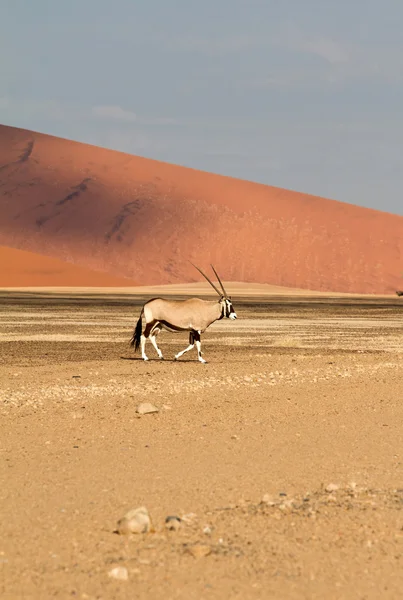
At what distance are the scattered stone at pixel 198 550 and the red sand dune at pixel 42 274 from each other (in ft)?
317

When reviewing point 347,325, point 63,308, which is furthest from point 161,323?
point 63,308

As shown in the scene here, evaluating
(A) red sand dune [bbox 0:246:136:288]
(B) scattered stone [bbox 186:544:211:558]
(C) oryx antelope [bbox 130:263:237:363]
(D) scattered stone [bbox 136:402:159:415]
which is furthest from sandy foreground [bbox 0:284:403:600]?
(A) red sand dune [bbox 0:246:136:288]

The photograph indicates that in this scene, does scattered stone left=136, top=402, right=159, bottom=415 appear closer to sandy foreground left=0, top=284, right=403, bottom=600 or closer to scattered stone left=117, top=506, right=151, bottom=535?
sandy foreground left=0, top=284, right=403, bottom=600

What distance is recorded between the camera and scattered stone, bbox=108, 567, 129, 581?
240 inches

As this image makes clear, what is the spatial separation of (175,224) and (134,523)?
142510 millimetres

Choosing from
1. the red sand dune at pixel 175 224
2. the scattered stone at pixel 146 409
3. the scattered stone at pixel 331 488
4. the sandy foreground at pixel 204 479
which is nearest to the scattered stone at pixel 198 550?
the sandy foreground at pixel 204 479

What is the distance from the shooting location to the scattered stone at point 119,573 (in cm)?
611

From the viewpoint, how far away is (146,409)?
513 inches

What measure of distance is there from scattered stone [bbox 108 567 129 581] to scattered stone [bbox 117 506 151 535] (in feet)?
2.79

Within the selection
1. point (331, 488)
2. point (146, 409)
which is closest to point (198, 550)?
point (331, 488)

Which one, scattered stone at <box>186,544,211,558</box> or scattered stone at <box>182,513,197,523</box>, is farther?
scattered stone at <box>182,513,197,523</box>

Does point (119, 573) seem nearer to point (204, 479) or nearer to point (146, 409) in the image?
point (204, 479)

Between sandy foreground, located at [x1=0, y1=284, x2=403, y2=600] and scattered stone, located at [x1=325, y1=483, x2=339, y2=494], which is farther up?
scattered stone, located at [x1=325, y1=483, x2=339, y2=494]

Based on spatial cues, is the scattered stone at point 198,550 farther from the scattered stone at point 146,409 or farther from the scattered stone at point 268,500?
the scattered stone at point 146,409
